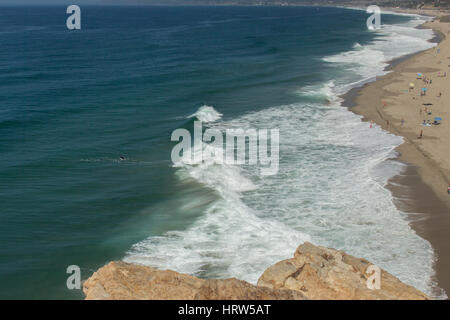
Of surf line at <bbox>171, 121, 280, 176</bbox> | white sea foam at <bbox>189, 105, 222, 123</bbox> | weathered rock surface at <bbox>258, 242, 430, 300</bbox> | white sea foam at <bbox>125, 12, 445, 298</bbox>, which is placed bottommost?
white sea foam at <bbox>125, 12, 445, 298</bbox>

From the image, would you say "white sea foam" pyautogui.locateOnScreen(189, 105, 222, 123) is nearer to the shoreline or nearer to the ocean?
the ocean

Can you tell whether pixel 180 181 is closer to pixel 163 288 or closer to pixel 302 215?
pixel 302 215

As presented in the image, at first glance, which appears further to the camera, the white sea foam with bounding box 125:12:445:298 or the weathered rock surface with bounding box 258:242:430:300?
the white sea foam with bounding box 125:12:445:298

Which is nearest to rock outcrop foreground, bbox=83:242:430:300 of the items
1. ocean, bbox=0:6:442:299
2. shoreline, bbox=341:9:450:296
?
ocean, bbox=0:6:442:299

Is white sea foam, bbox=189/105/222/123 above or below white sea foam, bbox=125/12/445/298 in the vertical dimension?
above

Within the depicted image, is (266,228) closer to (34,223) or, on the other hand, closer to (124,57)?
(34,223)

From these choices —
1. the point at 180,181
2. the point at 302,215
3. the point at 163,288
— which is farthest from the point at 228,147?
the point at 163,288

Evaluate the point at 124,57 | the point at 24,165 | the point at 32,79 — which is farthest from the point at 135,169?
the point at 124,57

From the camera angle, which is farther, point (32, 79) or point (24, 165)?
point (32, 79)
